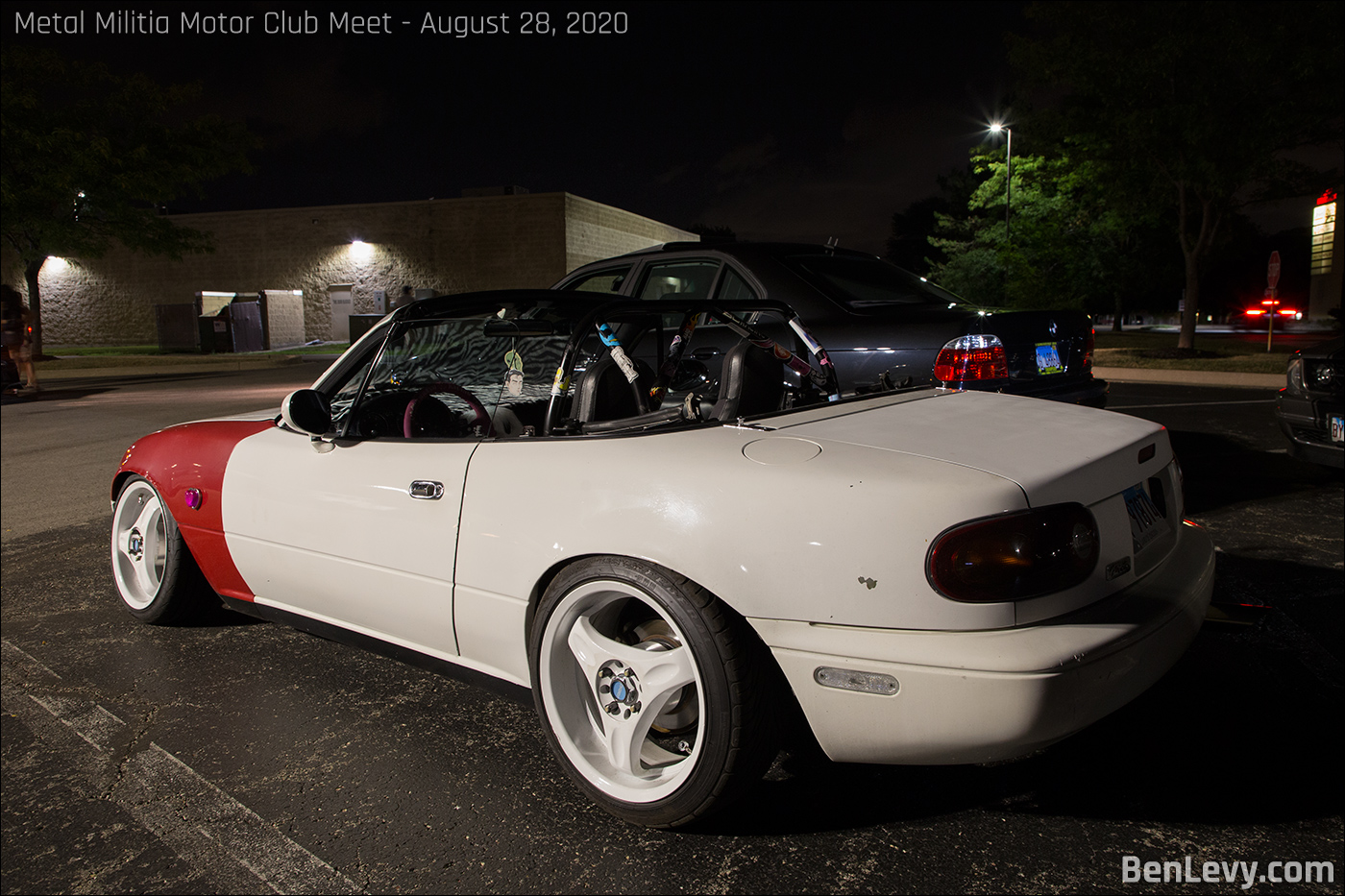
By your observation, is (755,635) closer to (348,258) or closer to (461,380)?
(461,380)

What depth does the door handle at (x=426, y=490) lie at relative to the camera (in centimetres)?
256

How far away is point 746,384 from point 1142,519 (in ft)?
3.70

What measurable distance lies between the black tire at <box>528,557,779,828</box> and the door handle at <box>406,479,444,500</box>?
0.51 m

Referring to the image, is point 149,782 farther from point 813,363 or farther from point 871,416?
point 813,363

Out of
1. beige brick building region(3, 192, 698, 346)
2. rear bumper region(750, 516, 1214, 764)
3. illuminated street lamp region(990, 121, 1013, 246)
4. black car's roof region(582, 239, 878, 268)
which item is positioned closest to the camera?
rear bumper region(750, 516, 1214, 764)

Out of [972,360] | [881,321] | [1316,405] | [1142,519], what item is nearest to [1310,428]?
[1316,405]

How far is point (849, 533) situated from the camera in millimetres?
1879

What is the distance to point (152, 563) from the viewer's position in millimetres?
3719

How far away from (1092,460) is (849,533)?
68cm

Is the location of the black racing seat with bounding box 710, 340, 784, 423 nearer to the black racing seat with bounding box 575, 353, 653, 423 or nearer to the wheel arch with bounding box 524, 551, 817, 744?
the black racing seat with bounding box 575, 353, 653, 423

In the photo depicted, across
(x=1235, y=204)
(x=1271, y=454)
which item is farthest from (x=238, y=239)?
(x=1271, y=454)

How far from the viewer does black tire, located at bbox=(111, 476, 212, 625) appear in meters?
3.55

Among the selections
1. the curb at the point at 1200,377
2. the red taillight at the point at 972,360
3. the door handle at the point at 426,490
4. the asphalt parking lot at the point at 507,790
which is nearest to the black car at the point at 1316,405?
the asphalt parking lot at the point at 507,790

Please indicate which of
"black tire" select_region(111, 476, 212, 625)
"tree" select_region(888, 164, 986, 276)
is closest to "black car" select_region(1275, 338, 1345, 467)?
"black tire" select_region(111, 476, 212, 625)
